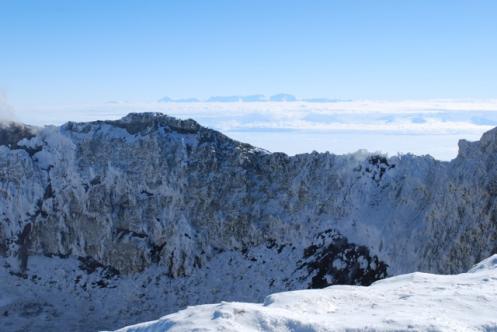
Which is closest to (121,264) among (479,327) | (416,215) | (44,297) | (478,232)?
(44,297)

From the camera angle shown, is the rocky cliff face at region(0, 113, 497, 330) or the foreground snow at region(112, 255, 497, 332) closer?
the foreground snow at region(112, 255, 497, 332)

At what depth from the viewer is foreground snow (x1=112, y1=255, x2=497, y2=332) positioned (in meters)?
17.6

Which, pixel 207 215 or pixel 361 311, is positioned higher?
pixel 361 311

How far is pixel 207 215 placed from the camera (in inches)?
2007

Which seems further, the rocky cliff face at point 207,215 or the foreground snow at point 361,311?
the rocky cliff face at point 207,215

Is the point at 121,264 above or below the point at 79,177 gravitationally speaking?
below

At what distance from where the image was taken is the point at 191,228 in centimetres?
5025

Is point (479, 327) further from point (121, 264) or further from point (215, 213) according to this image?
point (121, 264)

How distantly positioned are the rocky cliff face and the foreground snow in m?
17.1

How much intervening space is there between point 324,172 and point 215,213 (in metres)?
10.1

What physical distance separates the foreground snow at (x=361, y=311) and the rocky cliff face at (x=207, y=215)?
1708 centimetres

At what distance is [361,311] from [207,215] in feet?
105

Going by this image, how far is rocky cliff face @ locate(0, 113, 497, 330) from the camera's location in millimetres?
41344

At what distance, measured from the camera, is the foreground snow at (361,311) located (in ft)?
57.8
